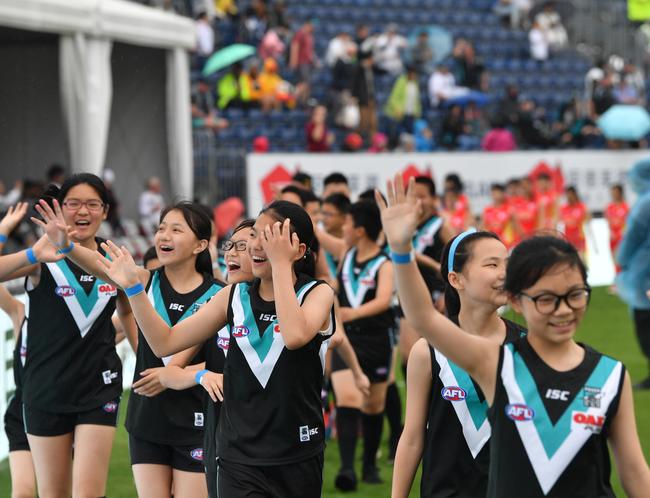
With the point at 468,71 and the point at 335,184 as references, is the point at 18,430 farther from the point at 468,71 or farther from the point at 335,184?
the point at 468,71

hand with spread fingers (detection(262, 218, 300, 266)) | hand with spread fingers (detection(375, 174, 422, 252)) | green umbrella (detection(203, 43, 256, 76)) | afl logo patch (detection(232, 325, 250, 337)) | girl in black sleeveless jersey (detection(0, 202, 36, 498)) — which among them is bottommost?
girl in black sleeveless jersey (detection(0, 202, 36, 498))

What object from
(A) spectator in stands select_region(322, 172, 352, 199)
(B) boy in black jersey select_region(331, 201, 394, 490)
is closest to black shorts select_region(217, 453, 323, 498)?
(B) boy in black jersey select_region(331, 201, 394, 490)

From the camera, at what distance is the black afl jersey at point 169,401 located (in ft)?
18.6

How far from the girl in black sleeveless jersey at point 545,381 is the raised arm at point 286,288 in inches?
38.7

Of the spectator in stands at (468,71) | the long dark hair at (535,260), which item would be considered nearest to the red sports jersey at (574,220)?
the spectator in stands at (468,71)

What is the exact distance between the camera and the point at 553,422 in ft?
11.9

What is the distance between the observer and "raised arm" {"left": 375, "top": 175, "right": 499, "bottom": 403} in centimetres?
353

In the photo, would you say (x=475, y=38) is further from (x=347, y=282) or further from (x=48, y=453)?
(x=48, y=453)

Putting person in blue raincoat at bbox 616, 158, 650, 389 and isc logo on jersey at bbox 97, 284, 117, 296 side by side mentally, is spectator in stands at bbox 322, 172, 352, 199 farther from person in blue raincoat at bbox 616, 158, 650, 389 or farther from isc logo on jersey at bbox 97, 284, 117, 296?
isc logo on jersey at bbox 97, 284, 117, 296

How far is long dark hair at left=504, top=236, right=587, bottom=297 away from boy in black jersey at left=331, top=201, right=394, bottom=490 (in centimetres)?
460

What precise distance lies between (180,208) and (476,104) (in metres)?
21.4

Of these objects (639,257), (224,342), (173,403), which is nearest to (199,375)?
(224,342)

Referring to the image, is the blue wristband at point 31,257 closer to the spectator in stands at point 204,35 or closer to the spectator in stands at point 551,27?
the spectator in stands at point 204,35

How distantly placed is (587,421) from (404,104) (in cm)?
2209
